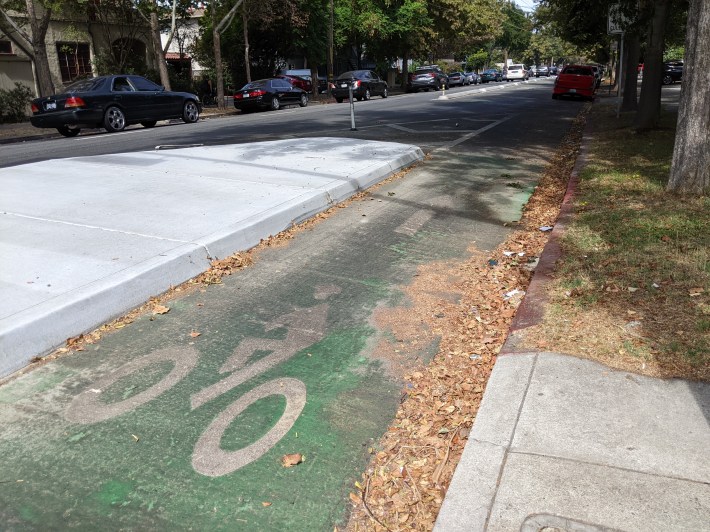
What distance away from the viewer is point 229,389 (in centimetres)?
357

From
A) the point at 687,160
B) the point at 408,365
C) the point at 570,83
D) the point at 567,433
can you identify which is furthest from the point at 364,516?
the point at 570,83

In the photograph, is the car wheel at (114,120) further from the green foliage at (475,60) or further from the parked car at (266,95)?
the green foliage at (475,60)

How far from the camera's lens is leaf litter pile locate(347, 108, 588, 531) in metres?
2.77

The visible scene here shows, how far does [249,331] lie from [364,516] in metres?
1.89

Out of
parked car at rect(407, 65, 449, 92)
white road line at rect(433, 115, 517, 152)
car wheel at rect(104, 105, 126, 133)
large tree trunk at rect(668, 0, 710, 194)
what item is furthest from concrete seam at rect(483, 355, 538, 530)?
parked car at rect(407, 65, 449, 92)

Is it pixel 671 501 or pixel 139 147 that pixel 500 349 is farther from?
pixel 139 147

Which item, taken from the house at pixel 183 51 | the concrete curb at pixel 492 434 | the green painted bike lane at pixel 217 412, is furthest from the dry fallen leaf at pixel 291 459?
the house at pixel 183 51

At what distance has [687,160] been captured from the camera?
736 cm

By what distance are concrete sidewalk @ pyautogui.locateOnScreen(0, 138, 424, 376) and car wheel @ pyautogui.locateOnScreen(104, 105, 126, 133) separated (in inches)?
333

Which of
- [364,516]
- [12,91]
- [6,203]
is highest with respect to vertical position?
[12,91]

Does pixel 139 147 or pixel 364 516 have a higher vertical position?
pixel 139 147

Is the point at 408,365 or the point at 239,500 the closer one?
the point at 239,500

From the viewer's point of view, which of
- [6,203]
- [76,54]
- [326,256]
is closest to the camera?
[326,256]

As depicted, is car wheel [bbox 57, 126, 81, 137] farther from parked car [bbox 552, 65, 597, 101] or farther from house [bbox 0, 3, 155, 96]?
parked car [bbox 552, 65, 597, 101]
